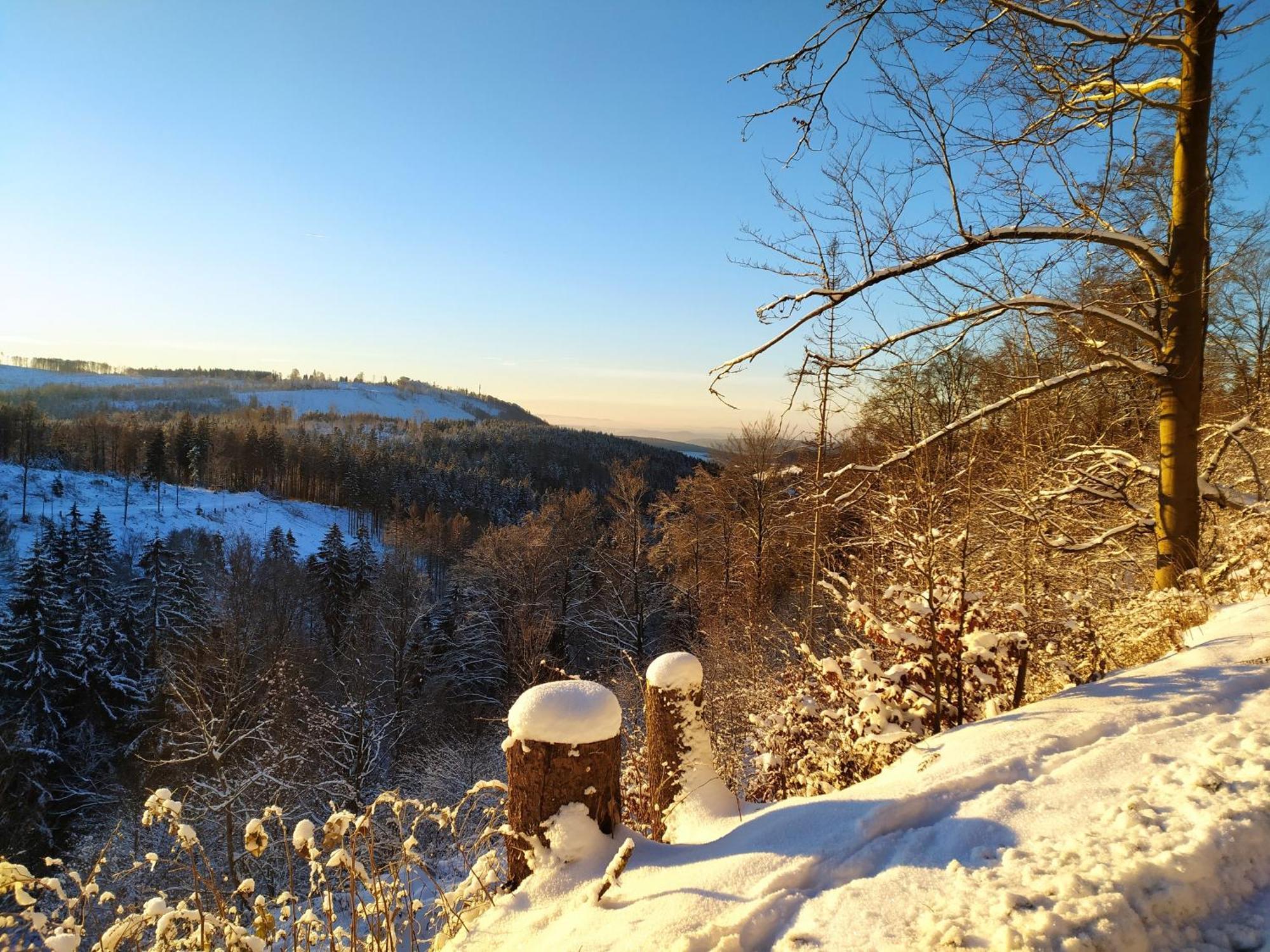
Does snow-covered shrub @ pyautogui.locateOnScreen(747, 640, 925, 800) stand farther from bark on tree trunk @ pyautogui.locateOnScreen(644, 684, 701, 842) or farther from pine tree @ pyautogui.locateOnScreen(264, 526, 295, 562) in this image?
pine tree @ pyautogui.locateOnScreen(264, 526, 295, 562)

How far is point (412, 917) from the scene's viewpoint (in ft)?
7.93

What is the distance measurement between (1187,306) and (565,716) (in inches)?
178

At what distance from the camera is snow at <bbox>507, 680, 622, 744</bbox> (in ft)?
8.34

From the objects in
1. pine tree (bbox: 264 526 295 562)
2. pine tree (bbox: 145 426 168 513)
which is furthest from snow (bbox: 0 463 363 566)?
pine tree (bbox: 264 526 295 562)

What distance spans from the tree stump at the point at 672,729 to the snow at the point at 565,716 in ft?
2.97

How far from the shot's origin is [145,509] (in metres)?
58.4

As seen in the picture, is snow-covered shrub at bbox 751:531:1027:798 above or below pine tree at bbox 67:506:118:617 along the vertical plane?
above

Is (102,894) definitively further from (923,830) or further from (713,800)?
(923,830)

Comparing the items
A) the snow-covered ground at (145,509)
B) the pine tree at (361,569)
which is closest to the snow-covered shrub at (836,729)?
the pine tree at (361,569)

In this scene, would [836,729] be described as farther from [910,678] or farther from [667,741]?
[667,741]

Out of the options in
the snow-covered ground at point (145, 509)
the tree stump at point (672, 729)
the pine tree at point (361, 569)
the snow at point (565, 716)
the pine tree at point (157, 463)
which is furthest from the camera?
the pine tree at point (157, 463)

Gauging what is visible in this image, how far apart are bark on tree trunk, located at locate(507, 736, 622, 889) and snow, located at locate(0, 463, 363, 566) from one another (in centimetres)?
5798

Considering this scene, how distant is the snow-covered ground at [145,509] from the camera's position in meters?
54.0

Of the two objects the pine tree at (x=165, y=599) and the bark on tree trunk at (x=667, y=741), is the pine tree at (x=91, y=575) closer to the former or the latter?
the pine tree at (x=165, y=599)
